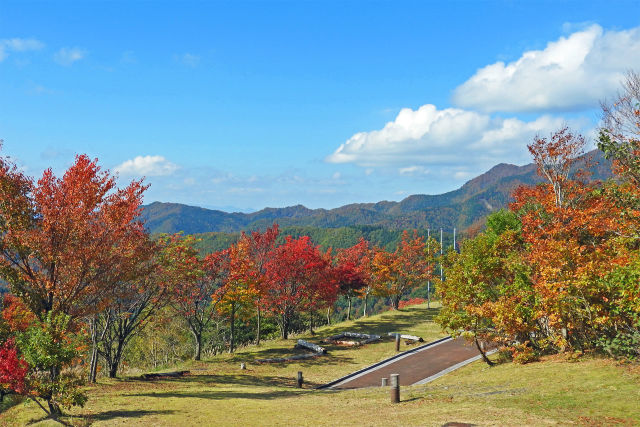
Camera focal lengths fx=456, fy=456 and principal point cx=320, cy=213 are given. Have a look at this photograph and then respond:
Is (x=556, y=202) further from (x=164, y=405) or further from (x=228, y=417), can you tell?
(x=164, y=405)

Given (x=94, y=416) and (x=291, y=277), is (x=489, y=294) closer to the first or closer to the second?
(x=291, y=277)

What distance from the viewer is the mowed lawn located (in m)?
16.1

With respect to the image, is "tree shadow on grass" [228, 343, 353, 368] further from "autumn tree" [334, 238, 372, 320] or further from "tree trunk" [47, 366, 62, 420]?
"tree trunk" [47, 366, 62, 420]

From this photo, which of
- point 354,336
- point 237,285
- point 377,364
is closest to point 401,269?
point 354,336

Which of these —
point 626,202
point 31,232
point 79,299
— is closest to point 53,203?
point 31,232

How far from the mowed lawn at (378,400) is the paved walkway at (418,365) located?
158 centimetres

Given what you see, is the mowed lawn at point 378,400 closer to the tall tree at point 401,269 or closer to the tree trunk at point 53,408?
the tree trunk at point 53,408

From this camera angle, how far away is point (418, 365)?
34000mm

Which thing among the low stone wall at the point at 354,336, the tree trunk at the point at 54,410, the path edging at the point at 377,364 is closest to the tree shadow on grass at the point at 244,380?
the path edging at the point at 377,364

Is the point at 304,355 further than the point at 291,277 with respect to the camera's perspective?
No

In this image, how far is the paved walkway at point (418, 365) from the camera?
30.4 m

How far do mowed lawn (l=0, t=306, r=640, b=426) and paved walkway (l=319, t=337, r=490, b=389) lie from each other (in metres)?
1.58

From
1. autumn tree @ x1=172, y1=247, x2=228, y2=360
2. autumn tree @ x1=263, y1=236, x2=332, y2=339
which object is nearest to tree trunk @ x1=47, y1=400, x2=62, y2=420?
autumn tree @ x1=172, y1=247, x2=228, y2=360

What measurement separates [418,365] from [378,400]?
1332 centimetres
